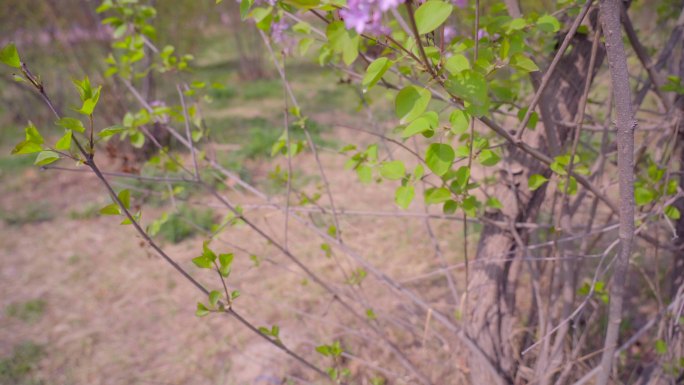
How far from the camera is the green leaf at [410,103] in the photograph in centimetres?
74

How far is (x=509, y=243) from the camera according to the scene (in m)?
1.60

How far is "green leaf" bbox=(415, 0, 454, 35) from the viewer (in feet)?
2.13

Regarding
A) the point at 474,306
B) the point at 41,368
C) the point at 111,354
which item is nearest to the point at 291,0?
the point at 474,306

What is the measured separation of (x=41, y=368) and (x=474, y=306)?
7.62 ft

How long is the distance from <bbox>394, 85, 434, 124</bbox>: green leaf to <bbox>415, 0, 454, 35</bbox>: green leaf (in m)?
0.11

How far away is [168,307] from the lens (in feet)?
9.20

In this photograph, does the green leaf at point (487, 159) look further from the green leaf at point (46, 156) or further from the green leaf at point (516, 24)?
the green leaf at point (46, 156)

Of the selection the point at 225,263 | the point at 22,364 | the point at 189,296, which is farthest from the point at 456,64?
the point at 22,364

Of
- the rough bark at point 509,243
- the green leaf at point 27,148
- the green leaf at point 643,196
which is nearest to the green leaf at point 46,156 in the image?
the green leaf at point 27,148

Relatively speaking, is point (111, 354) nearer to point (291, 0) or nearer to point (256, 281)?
point (256, 281)

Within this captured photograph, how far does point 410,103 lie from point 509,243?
1044 millimetres

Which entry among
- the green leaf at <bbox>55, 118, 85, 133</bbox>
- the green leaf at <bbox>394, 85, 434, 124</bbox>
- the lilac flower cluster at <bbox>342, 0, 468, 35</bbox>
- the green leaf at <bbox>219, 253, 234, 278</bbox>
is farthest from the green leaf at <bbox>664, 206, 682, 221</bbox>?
the green leaf at <bbox>55, 118, 85, 133</bbox>

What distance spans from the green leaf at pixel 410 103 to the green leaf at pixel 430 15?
0.11 meters

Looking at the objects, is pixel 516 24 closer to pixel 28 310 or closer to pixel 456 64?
pixel 456 64
